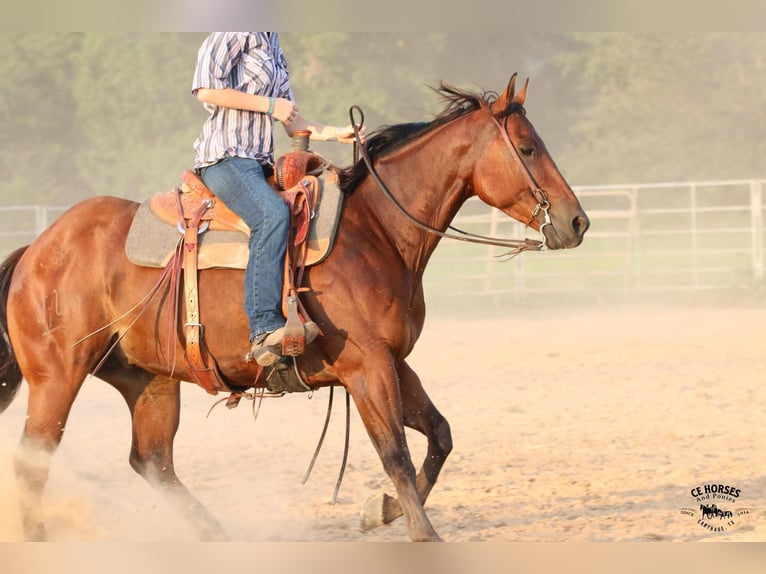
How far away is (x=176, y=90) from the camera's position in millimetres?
26000

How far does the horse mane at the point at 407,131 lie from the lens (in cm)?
473

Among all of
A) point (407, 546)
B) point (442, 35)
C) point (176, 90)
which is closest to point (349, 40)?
point (442, 35)

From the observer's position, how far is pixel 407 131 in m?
4.84

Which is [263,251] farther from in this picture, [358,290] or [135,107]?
[135,107]

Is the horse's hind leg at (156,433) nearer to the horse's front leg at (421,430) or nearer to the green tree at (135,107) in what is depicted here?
the horse's front leg at (421,430)

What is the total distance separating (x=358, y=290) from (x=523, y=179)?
2.75 feet

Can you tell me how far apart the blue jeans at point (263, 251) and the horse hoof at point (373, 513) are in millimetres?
1071

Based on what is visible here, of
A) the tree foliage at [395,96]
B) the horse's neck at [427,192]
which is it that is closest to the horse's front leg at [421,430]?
the horse's neck at [427,192]

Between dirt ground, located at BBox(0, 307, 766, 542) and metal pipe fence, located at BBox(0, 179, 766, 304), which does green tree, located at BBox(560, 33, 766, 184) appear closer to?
metal pipe fence, located at BBox(0, 179, 766, 304)

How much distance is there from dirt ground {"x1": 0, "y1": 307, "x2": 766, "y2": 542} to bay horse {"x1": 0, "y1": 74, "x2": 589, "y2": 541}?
71 centimetres

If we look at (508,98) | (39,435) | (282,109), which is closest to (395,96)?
(282,109)

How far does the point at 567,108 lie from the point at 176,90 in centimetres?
1015

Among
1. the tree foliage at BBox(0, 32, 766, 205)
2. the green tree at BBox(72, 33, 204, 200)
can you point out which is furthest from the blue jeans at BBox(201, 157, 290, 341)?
the green tree at BBox(72, 33, 204, 200)

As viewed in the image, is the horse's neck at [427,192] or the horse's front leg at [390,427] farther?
the horse's neck at [427,192]
